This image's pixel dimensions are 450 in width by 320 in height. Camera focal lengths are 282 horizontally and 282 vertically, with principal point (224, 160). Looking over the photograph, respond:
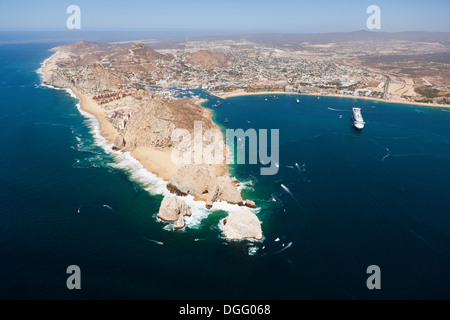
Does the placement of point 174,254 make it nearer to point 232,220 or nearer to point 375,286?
point 232,220

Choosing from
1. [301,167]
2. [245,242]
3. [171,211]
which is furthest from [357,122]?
[171,211]

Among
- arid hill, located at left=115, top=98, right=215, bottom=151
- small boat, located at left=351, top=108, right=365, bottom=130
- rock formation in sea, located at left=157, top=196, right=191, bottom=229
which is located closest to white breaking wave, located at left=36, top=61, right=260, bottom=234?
rock formation in sea, located at left=157, top=196, right=191, bottom=229

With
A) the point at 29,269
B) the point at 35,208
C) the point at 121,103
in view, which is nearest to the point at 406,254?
the point at 29,269

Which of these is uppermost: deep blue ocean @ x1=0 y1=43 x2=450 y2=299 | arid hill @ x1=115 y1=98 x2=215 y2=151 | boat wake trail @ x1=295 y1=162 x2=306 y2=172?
arid hill @ x1=115 y1=98 x2=215 y2=151

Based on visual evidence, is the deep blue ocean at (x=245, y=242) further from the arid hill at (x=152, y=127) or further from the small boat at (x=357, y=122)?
the small boat at (x=357, y=122)

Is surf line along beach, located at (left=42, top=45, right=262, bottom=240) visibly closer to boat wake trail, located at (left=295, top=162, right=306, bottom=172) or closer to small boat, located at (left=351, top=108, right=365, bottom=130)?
boat wake trail, located at (left=295, top=162, right=306, bottom=172)

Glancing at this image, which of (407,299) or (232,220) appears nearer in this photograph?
(407,299)

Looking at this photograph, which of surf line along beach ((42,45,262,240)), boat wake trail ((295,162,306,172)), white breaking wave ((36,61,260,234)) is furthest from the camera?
boat wake trail ((295,162,306,172))
